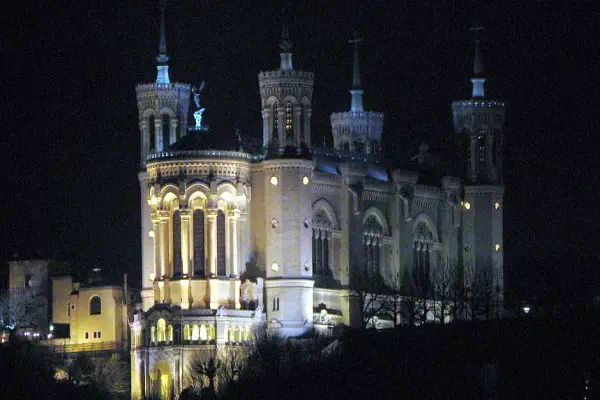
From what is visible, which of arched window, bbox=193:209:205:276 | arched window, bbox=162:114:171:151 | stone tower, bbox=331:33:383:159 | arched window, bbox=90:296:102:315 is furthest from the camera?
stone tower, bbox=331:33:383:159

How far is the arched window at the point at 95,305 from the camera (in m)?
173

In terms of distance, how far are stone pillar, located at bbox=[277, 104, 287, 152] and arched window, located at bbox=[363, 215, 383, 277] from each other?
10.2m

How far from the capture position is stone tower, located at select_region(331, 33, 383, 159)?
7160 inches

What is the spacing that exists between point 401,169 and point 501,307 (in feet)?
35.0

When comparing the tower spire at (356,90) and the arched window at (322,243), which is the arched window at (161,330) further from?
the tower spire at (356,90)

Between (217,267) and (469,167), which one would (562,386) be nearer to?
(217,267)

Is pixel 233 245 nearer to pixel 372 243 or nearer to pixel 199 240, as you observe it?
pixel 199 240

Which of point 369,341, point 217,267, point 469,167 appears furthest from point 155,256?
point 469,167

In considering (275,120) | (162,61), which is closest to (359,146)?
(162,61)

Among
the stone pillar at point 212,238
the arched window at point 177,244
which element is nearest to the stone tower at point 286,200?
the stone pillar at point 212,238

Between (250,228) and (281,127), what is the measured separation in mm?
5703

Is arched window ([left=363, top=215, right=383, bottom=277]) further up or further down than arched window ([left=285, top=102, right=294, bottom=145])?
further down

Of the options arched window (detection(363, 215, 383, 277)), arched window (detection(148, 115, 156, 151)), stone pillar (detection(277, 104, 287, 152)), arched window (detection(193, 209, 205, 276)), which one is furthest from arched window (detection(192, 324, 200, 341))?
arched window (detection(363, 215, 383, 277))

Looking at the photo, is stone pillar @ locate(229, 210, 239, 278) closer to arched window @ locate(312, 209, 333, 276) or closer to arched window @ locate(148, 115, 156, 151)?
arched window @ locate(312, 209, 333, 276)
